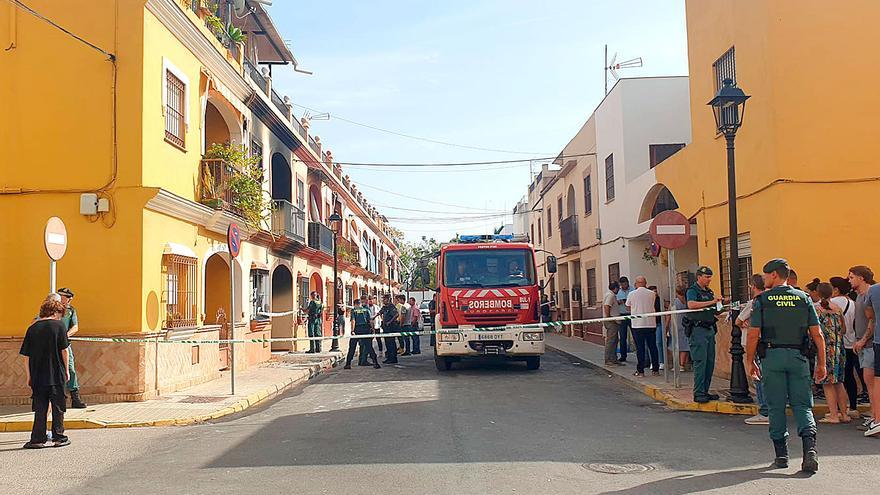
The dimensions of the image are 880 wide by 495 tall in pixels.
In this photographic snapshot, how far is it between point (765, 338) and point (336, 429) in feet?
16.2

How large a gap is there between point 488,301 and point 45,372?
862 cm

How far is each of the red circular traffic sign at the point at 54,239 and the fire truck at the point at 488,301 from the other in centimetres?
737

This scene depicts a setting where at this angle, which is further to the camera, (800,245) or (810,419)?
(800,245)

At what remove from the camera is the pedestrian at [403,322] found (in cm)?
2005

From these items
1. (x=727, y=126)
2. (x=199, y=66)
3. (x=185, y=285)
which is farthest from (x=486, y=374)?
(x=199, y=66)

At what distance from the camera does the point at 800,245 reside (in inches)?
441

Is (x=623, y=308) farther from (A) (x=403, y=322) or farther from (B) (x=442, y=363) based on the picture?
(A) (x=403, y=322)

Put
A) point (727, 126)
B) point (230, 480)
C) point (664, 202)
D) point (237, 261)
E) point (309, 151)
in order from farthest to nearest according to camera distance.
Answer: point (309, 151) < point (664, 202) < point (237, 261) < point (727, 126) < point (230, 480)

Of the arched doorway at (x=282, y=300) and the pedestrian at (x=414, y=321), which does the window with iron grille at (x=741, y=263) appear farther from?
the arched doorway at (x=282, y=300)

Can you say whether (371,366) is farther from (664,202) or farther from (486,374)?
(664,202)

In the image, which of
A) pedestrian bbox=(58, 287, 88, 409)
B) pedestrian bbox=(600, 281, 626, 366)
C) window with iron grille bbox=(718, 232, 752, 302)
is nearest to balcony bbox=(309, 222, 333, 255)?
pedestrian bbox=(600, 281, 626, 366)

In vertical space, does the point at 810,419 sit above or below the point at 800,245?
below

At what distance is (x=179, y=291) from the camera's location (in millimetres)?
13812

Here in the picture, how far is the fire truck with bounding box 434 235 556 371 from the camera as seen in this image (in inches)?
597
